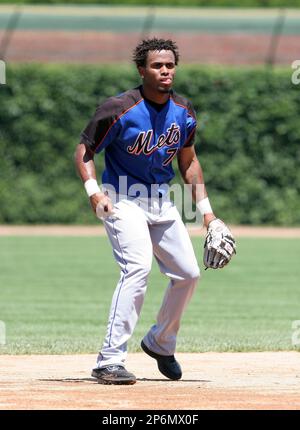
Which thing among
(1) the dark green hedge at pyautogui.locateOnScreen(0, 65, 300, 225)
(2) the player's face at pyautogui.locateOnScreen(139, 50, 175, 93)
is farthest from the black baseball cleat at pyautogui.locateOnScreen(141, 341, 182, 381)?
(1) the dark green hedge at pyautogui.locateOnScreen(0, 65, 300, 225)

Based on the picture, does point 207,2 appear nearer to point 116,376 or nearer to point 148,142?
point 148,142

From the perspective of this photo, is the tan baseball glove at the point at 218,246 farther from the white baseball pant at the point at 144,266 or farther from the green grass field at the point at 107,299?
the green grass field at the point at 107,299

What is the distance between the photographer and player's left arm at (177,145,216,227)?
314 inches

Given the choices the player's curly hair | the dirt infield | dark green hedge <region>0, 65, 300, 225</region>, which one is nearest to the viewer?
the dirt infield

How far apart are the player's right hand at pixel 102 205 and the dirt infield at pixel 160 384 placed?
110 centimetres

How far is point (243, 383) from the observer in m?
7.59

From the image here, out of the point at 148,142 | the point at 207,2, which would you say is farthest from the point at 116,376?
the point at 207,2

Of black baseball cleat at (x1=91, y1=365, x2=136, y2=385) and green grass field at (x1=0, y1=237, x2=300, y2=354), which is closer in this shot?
black baseball cleat at (x1=91, y1=365, x2=136, y2=385)

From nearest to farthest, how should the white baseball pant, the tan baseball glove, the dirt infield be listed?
the dirt infield < the white baseball pant < the tan baseball glove

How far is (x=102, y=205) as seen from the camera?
7.32 metres

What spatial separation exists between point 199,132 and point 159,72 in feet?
54.3

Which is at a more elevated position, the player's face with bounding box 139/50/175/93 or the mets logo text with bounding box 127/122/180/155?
the player's face with bounding box 139/50/175/93

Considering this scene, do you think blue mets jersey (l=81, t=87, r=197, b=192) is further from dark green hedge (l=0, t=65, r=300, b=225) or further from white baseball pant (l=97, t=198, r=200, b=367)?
dark green hedge (l=0, t=65, r=300, b=225)
